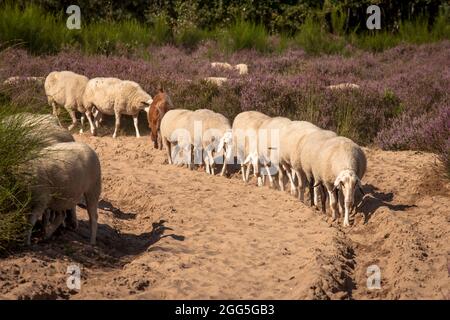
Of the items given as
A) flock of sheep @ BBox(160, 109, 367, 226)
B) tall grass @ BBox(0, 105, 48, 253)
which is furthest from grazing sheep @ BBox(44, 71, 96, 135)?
tall grass @ BBox(0, 105, 48, 253)

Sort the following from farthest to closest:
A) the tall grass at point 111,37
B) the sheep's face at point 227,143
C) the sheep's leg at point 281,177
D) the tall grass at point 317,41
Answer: the tall grass at point 317,41
the tall grass at point 111,37
the sheep's face at point 227,143
the sheep's leg at point 281,177

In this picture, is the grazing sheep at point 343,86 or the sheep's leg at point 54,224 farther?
the grazing sheep at point 343,86

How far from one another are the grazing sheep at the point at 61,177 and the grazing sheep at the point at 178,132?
5084mm

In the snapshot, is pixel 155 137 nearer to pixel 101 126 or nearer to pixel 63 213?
pixel 101 126

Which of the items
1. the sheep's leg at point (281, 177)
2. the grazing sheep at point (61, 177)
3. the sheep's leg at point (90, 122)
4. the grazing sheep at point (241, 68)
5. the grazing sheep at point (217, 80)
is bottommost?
the sheep's leg at point (90, 122)

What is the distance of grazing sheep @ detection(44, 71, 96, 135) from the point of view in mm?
16766

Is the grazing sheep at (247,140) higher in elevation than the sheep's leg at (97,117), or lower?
higher

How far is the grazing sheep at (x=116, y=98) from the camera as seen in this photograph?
16438mm

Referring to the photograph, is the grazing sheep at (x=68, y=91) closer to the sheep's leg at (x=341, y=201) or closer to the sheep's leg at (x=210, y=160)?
the sheep's leg at (x=210, y=160)

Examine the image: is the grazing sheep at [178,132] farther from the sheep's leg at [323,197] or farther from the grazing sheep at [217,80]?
the sheep's leg at [323,197]

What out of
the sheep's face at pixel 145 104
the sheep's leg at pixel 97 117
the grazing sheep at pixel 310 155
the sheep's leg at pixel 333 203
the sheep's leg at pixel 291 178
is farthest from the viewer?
the sheep's leg at pixel 97 117

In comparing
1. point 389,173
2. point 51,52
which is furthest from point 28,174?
point 51,52

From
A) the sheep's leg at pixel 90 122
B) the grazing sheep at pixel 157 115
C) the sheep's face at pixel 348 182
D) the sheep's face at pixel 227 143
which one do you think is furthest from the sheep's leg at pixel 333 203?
the sheep's leg at pixel 90 122

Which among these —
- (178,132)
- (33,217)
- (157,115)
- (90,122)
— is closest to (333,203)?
(178,132)
